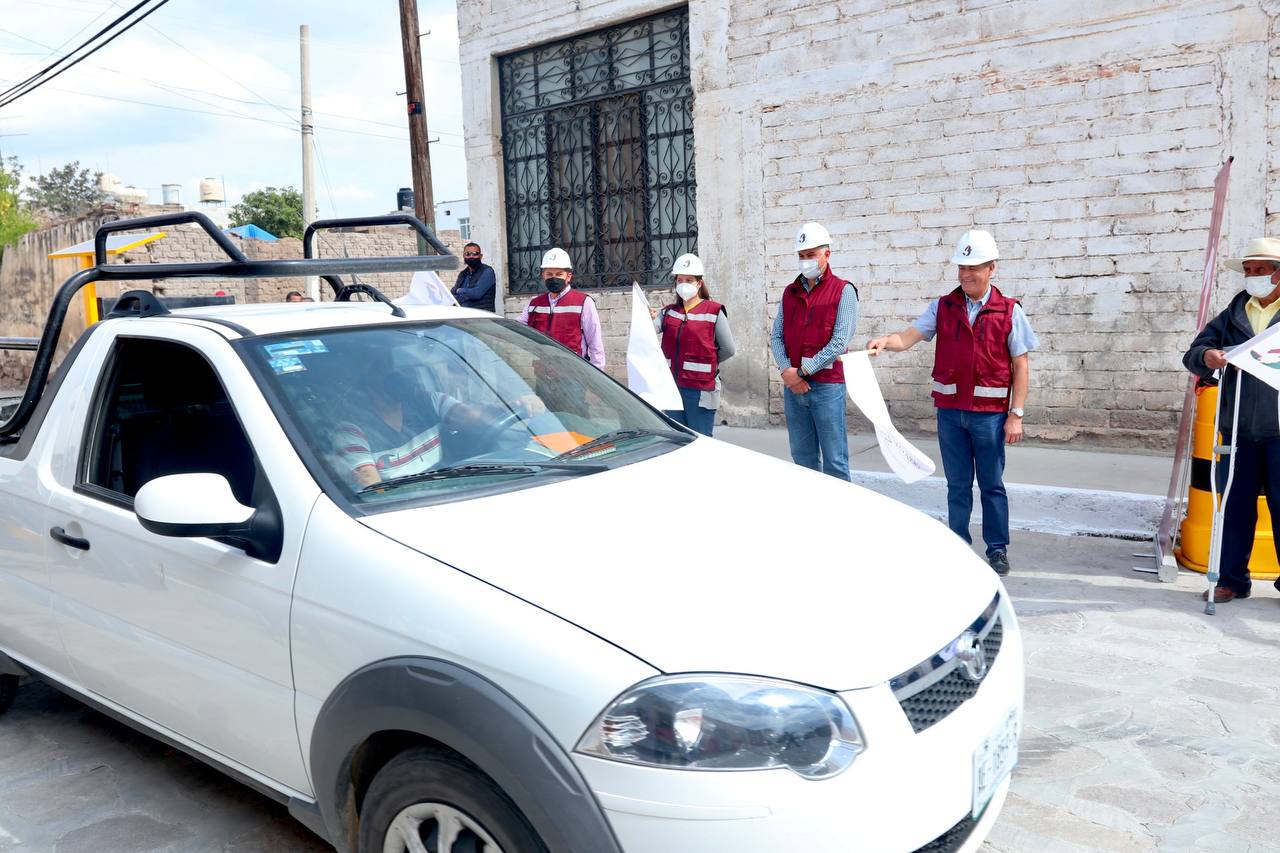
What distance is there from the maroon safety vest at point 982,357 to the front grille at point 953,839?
3684mm

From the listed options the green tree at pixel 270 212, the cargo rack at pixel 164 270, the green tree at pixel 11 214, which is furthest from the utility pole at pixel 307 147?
the green tree at pixel 270 212

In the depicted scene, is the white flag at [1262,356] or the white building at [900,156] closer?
the white flag at [1262,356]

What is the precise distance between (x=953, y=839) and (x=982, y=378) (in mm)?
3792

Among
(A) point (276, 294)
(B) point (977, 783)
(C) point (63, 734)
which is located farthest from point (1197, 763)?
(A) point (276, 294)

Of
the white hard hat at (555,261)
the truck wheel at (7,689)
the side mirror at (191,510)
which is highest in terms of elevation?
the white hard hat at (555,261)

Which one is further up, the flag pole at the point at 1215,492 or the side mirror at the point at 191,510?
the side mirror at the point at 191,510

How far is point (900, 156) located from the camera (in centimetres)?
899

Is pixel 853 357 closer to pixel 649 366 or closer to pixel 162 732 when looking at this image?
pixel 649 366

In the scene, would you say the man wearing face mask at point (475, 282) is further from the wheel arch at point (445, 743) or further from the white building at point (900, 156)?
the wheel arch at point (445, 743)

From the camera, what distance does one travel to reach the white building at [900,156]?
768 centimetres

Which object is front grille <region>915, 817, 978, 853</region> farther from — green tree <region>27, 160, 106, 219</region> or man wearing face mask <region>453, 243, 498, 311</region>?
green tree <region>27, 160, 106, 219</region>

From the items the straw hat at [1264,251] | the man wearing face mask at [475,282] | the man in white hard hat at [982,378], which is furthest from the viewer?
the man wearing face mask at [475,282]

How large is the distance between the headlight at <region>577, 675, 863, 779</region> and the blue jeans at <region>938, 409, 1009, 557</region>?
402cm

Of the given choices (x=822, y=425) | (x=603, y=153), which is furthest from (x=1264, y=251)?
(x=603, y=153)
